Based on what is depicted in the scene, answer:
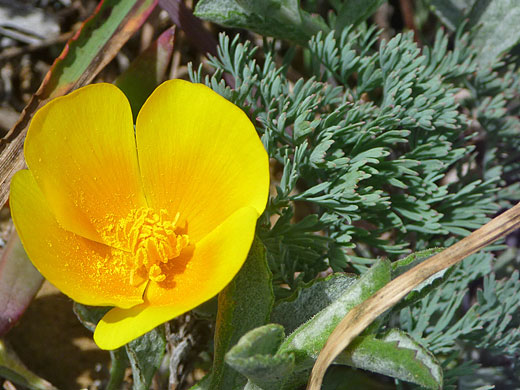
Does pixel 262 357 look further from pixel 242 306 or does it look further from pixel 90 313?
pixel 90 313

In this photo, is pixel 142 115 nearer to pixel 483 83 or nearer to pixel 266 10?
pixel 266 10

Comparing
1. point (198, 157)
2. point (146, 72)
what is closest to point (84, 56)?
point (146, 72)

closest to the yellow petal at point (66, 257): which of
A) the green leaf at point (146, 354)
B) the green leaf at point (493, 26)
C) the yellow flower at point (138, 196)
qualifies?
the yellow flower at point (138, 196)

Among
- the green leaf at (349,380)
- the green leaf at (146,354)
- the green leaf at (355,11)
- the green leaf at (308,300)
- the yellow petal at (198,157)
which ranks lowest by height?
the green leaf at (349,380)

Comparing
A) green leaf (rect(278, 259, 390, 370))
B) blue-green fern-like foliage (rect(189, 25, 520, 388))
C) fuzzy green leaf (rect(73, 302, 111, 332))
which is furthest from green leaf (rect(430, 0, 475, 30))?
fuzzy green leaf (rect(73, 302, 111, 332))

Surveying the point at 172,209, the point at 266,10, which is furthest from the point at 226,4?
the point at 172,209

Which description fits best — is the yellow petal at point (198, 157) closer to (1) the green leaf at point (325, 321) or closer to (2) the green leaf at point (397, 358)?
(1) the green leaf at point (325, 321)

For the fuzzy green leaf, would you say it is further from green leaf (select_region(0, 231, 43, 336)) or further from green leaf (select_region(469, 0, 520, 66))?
green leaf (select_region(469, 0, 520, 66))

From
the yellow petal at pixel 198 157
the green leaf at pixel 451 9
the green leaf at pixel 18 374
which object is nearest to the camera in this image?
the yellow petal at pixel 198 157
